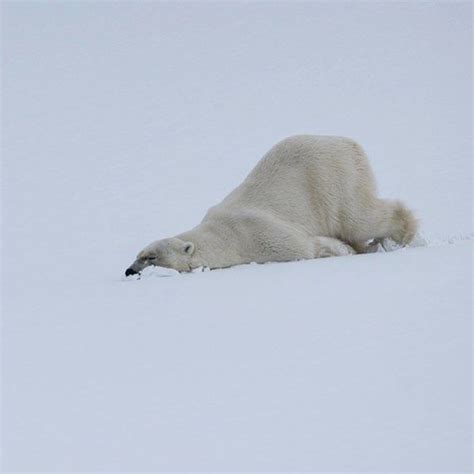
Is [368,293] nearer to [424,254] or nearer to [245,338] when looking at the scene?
[245,338]

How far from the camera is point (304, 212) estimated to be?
5902 mm

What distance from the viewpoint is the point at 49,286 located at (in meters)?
5.18

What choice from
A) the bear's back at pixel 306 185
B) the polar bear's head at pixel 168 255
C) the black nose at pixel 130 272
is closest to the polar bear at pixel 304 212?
the bear's back at pixel 306 185

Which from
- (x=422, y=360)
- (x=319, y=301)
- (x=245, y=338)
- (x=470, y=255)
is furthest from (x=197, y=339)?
(x=470, y=255)

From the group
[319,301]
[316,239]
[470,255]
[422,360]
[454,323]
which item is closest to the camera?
[422,360]

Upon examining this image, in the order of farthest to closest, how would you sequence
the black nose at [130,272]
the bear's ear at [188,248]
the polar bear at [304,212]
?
the polar bear at [304,212] → the bear's ear at [188,248] → the black nose at [130,272]

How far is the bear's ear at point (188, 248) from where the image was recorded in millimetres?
5477

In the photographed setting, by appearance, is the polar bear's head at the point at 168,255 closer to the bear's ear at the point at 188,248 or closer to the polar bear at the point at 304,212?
the bear's ear at the point at 188,248

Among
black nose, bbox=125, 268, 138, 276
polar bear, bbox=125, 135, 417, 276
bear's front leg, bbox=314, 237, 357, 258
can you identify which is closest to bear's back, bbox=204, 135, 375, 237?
polar bear, bbox=125, 135, 417, 276

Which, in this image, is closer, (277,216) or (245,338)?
(245,338)

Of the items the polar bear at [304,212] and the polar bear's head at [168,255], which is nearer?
the polar bear's head at [168,255]

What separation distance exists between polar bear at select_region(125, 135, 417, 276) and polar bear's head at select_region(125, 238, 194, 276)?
0.10 metres

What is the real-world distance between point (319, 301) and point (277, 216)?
1.95 m

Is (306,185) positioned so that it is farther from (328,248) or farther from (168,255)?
(168,255)
